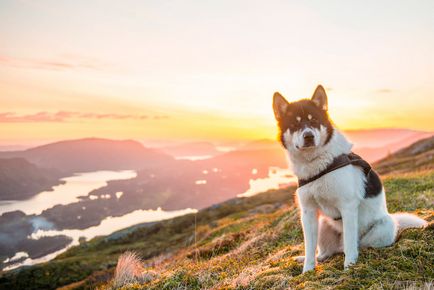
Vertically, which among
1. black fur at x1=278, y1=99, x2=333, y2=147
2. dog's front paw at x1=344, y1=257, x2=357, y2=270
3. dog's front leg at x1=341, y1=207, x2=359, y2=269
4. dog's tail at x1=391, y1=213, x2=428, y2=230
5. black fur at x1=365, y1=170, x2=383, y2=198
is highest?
black fur at x1=278, y1=99, x2=333, y2=147

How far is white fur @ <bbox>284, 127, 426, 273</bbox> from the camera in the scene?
619cm

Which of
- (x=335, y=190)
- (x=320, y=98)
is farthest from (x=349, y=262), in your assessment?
(x=320, y=98)

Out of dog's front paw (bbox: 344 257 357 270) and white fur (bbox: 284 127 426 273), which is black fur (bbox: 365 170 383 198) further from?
dog's front paw (bbox: 344 257 357 270)

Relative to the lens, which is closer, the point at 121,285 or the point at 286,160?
the point at 286,160

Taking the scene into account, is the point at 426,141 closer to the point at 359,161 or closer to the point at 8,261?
the point at 359,161

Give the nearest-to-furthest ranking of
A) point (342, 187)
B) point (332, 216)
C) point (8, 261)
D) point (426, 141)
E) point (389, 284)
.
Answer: point (389, 284), point (342, 187), point (332, 216), point (426, 141), point (8, 261)

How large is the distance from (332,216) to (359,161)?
122 centimetres

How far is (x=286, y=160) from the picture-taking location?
7.31m

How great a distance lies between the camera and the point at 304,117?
256 inches

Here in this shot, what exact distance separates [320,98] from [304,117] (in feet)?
1.88

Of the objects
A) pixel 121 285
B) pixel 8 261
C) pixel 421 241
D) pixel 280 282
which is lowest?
pixel 8 261

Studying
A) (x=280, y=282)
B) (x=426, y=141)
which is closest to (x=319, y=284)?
(x=280, y=282)

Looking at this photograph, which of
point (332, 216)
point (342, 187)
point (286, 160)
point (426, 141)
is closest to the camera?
point (342, 187)

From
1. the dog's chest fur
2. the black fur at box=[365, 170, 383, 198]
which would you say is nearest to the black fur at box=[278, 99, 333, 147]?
the dog's chest fur
